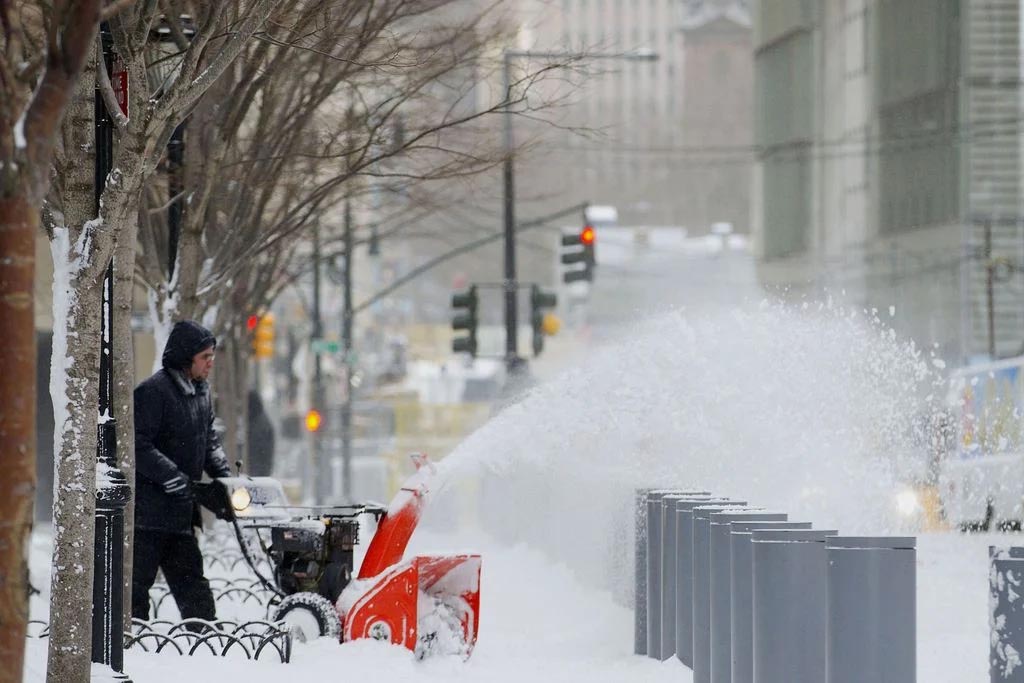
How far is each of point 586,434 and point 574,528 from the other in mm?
3773

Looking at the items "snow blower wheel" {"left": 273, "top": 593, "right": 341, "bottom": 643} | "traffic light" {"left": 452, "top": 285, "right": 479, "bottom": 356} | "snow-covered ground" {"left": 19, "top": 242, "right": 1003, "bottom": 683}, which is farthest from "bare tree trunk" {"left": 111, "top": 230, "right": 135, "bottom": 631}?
"traffic light" {"left": 452, "top": 285, "right": 479, "bottom": 356}

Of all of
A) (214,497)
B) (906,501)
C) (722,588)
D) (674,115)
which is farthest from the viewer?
(674,115)

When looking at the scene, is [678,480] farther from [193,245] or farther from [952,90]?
[952,90]

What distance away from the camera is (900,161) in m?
60.8

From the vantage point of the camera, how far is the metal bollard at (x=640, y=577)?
1053 cm

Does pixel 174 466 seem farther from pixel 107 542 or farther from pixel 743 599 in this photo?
pixel 743 599

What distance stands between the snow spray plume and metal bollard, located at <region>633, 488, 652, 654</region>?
2.64 feet

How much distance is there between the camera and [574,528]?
1590 centimetres

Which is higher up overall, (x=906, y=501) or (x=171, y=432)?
(x=171, y=432)

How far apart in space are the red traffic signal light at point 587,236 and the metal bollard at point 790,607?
21881 mm

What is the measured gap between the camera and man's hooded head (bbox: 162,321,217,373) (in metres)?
10.5

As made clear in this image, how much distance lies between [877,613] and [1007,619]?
529 millimetres

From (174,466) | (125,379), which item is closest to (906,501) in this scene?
(125,379)

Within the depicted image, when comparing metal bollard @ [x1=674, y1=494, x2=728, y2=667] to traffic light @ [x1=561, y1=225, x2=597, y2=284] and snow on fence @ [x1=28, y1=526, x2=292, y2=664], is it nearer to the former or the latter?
snow on fence @ [x1=28, y1=526, x2=292, y2=664]
